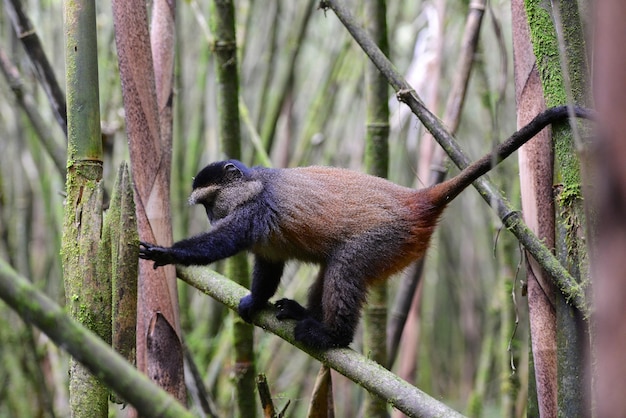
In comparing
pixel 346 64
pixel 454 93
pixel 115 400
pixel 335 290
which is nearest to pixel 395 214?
pixel 335 290

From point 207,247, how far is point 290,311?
21.1 inches

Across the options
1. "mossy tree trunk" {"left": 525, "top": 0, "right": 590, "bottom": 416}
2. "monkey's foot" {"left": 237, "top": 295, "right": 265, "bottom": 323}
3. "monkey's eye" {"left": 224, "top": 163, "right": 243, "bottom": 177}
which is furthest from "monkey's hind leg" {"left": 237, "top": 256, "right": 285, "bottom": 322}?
"mossy tree trunk" {"left": 525, "top": 0, "right": 590, "bottom": 416}

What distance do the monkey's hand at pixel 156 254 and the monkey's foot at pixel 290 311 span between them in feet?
2.34

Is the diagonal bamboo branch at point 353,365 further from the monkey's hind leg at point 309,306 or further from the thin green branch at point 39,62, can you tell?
the thin green branch at point 39,62

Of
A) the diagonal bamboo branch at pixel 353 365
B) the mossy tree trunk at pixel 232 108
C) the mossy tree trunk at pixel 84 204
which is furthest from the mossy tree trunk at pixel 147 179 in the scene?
the mossy tree trunk at pixel 232 108

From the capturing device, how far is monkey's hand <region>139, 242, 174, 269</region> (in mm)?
2297

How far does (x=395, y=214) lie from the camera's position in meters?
2.96

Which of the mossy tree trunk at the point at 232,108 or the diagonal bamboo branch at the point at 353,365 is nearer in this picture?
the diagonal bamboo branch at the point at 353,365

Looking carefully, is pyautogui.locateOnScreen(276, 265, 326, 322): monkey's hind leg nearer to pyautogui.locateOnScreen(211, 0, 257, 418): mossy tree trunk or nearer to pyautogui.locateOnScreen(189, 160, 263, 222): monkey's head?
pyautogui.locateOnScreen(211, 0, 257, 418): mossy tree trunk

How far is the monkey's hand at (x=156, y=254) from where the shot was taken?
7.54 feet

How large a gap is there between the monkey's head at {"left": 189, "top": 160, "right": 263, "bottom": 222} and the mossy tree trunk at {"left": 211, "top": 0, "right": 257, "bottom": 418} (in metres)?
0.26

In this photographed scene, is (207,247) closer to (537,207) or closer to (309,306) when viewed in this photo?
(309,306)

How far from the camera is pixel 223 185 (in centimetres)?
322

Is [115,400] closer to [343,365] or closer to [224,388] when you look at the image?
[343,365]
